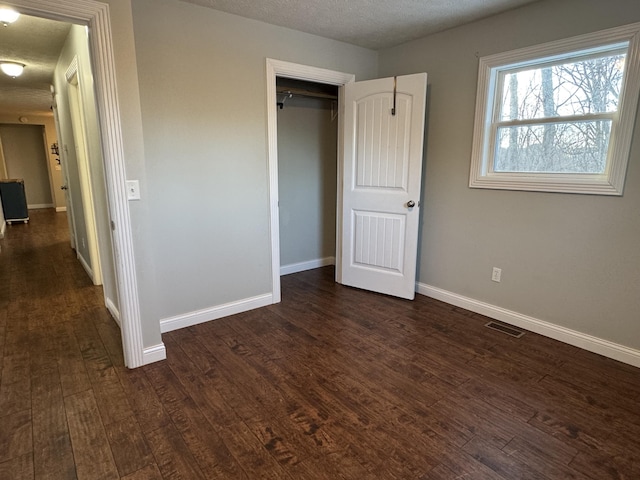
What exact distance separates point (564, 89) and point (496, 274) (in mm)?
1475

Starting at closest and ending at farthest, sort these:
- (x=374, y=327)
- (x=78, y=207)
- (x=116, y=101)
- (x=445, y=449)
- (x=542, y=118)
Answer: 1. (x=445, y=449)
2. (x=116, y=101)
3. (x=542, y=118)
4. (x=374, y=327)
5. (x=78, y=207)

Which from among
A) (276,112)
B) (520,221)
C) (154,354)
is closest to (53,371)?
(154,354)

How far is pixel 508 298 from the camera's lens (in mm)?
2979

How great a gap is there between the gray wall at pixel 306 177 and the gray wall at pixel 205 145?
900mm

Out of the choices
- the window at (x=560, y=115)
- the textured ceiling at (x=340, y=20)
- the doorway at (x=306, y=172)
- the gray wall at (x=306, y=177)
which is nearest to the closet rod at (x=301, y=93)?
the doorway at (x=306, y=172)

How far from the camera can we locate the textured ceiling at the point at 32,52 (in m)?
2.99

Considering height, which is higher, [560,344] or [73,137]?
[73,137]

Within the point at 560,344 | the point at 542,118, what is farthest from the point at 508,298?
the point at 542,118

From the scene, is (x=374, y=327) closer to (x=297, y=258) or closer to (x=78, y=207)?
(x=297, y=258)

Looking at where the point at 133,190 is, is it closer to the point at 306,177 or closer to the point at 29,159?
the point at 306,177

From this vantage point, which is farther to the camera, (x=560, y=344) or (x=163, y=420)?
(x=560, y=344)

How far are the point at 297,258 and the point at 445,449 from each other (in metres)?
2.95

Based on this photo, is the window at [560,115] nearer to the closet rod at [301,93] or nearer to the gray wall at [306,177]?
the closet rod at [301,93]

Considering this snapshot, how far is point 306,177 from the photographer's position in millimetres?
4258
